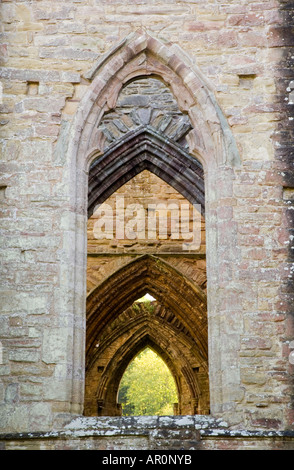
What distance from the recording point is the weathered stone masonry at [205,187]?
637 cm

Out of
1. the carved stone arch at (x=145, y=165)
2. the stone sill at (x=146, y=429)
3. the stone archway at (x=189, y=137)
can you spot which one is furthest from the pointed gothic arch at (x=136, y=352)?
the stone sill at (x=146, y=429)

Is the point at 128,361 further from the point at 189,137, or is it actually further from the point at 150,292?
the point at 189,137

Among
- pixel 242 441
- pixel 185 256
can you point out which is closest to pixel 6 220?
pixel 242 441

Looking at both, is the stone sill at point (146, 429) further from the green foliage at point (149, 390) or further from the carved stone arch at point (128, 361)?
the green foliage at point (149, 390)

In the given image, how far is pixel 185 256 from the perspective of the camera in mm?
12953

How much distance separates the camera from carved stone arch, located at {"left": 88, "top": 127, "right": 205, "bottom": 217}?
1060cm

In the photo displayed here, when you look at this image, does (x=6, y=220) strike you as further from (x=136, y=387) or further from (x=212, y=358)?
(x=136, y=387)

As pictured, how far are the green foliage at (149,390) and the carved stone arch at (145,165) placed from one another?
21.2 meters

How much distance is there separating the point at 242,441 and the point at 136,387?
2612 cm

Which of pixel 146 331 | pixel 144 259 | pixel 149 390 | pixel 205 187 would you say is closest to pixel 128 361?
pixel 146 331

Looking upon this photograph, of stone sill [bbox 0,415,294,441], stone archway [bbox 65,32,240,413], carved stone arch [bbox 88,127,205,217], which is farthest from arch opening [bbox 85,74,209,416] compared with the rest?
stone sill [bbox 0,415,294,441]

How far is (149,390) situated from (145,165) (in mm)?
22042

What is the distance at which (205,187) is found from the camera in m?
7.19

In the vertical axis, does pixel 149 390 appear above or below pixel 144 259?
above
